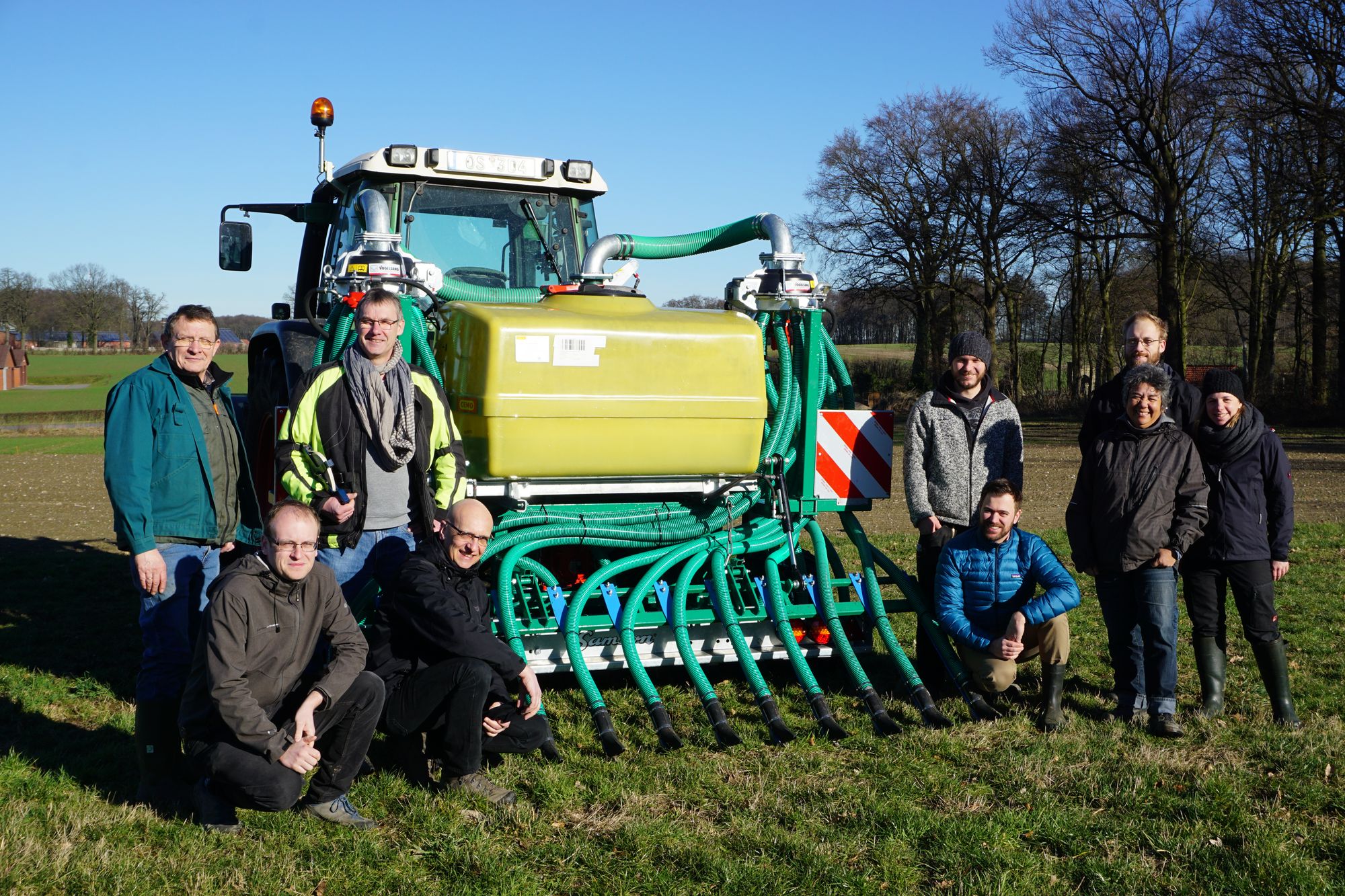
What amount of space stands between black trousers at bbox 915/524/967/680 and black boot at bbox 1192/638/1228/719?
3.40 ft

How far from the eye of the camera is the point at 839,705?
4.99 meters

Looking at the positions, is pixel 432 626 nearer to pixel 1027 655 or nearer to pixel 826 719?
pixel 826 719

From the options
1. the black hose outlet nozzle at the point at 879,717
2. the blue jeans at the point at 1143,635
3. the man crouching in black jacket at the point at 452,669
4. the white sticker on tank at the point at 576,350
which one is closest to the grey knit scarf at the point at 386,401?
the man crouching in black jacket at the point at 452,669

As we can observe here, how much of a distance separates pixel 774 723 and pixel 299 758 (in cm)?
183

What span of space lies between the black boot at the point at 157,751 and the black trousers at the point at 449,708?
0.72 meters

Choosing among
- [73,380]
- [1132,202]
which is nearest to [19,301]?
[73,380]

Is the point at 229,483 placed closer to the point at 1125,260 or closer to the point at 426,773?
the point at 426,773

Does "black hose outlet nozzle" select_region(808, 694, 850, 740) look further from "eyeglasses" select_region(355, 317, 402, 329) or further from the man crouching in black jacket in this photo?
"eyeglasses" select_region(355, 317, 402, 329)

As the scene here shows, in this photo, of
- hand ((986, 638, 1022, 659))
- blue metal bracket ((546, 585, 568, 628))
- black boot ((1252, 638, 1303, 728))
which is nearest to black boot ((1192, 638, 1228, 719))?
black boot ((1252, 638, 1303, 728))

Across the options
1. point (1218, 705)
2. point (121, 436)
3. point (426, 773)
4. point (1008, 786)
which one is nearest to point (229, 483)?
point (121, 436)

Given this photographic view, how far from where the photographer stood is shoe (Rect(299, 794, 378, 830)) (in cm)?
361

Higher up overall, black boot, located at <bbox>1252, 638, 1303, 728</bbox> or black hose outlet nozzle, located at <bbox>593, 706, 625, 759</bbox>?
black boot, located at <bbox>1252, 638, 1303, 728</bbox>

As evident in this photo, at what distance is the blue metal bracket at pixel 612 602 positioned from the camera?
16.1ft

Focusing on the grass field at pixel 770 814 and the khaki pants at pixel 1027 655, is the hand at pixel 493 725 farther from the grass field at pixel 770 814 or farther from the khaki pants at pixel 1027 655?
the khaki pants at pixel 1027 655
